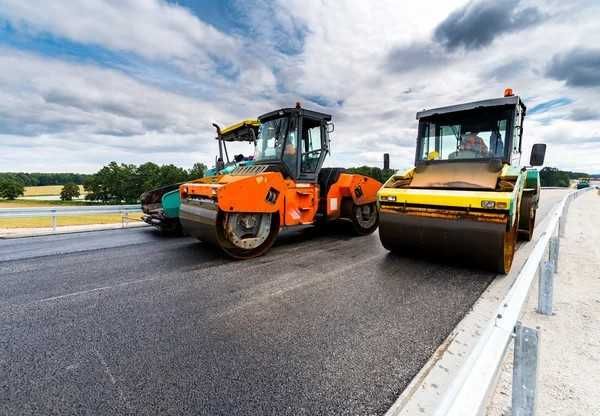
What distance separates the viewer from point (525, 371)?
1.30m

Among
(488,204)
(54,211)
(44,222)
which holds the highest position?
(488,204)

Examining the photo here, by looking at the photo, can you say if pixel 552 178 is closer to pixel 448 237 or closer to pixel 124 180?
pixel 448 237

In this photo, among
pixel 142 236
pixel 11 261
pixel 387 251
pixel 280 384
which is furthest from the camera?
pixel 142 236

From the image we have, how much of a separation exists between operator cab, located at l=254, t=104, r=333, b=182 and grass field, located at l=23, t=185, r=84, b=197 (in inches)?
3004

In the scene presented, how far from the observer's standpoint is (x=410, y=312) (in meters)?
3.01

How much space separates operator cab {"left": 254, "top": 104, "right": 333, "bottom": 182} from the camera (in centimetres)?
601

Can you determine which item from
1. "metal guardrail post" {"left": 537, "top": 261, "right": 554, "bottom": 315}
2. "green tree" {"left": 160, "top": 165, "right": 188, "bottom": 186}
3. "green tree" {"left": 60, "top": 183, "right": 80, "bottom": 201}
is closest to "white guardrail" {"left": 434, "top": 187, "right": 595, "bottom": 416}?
"metal guardrail post" {"left": 537, "top": 261, "right": 554, "bottom": 315}

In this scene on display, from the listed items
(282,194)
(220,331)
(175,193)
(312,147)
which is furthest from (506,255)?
(175,193)

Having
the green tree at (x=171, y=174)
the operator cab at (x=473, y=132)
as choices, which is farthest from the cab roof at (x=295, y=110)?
the green tree at (x=171, y=174)

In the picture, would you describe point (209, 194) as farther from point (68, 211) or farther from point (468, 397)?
point (68, 211)

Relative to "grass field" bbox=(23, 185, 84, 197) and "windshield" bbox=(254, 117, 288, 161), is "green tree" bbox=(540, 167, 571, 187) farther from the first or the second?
"grass field" bbox=(23, 185, 84, 197)

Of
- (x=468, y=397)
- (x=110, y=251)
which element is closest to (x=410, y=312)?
(x=468, y=397)

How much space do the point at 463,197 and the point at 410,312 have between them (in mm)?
1809

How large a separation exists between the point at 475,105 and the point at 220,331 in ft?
16.5
